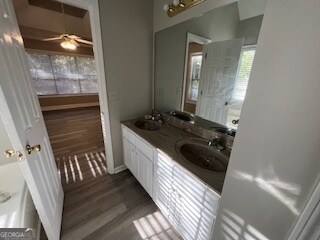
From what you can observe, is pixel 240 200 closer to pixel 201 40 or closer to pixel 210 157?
pixel 210 157

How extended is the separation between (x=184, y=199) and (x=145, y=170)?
23.8 inches

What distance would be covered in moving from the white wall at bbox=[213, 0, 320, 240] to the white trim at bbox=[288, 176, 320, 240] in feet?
0.13

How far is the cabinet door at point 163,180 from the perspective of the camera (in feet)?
4.06

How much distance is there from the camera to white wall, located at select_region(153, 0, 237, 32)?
1.19 m

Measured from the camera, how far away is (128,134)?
5.95ft

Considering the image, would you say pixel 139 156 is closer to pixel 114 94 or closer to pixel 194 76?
pixel 114 94

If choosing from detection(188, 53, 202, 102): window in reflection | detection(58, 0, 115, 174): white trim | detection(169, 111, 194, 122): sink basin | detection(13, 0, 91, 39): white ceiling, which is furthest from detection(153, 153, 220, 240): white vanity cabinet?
detection(13, 0, 91, 39): white ceiling

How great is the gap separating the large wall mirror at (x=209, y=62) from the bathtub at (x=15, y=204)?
1723mm

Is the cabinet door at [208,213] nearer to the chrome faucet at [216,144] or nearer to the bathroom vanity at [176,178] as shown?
the bathroom vanity at [176,178]

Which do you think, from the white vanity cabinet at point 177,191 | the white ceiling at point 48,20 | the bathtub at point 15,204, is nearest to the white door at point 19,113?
the bathtub at point 15,204

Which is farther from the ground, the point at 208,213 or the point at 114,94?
the point at 114,94

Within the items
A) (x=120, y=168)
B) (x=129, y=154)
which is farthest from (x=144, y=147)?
(x=120, y=168)

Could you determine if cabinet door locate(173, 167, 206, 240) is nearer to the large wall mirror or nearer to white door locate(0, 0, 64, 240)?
the large wall mirror

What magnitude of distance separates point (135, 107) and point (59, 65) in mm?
4981
